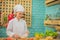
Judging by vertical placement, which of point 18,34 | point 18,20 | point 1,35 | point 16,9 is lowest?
point 1,35

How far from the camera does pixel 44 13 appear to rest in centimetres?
421

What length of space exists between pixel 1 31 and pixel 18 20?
2.45 m

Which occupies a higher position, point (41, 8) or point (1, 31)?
point (41, 8)

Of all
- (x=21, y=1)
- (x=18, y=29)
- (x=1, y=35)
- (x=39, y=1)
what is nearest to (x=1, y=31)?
(x=1, y=35)

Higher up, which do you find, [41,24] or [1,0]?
[1,0]

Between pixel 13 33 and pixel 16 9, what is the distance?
0.79 feet

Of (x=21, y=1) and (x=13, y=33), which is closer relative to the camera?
(x=13, y=33)

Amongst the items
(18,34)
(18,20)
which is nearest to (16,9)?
(18,20)

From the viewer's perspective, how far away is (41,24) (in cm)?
427

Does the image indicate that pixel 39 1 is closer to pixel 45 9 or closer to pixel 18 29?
pixel 45 9

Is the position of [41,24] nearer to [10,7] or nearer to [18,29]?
[10,7]

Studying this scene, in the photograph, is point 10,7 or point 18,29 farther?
point 10,7

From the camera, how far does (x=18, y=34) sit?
1.76 m

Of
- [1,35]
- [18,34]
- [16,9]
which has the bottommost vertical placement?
[1,35]
